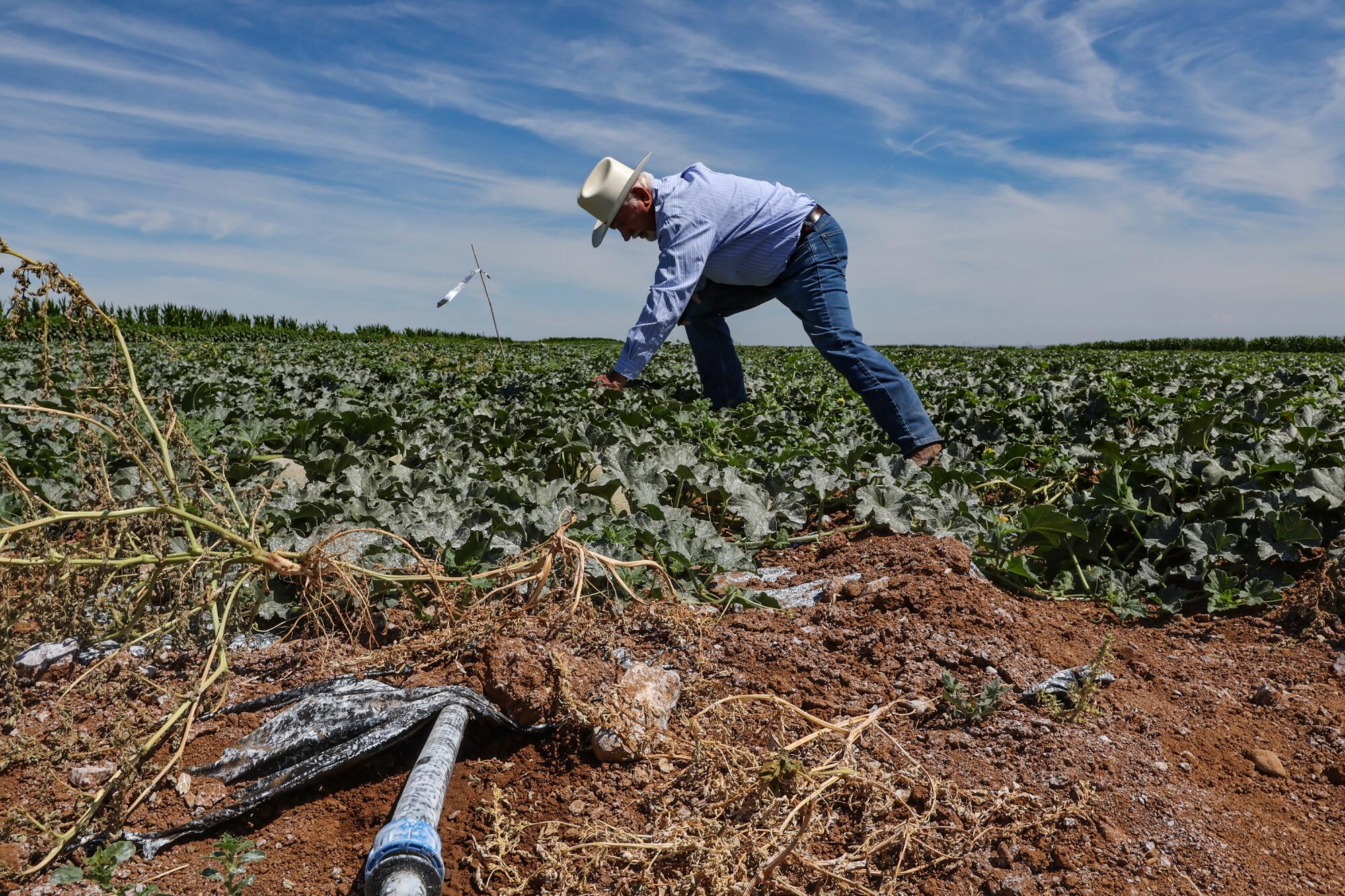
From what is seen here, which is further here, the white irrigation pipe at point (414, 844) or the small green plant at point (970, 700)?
the small green plant at point (970, 700)

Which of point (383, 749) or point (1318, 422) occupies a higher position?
point (1318, 422)

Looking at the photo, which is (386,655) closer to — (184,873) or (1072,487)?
(184,873)

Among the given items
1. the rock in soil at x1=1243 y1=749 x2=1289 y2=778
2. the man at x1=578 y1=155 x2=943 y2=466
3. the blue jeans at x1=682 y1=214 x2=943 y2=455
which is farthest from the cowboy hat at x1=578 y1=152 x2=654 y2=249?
the rock in soil at x1=1243 y1=749 x2=1289 y2=778

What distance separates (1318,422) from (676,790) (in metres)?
4.76

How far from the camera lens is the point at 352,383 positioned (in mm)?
8227

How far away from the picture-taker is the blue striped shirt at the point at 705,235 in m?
5.80

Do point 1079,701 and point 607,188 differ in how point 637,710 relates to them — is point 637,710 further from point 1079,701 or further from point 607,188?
point 607,188

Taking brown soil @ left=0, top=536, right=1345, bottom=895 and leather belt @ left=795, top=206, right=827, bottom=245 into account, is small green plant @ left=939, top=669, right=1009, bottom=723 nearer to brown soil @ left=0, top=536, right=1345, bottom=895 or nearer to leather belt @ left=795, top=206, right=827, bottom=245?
brown soil @ left=0, top=536, right=1345, bottom=895

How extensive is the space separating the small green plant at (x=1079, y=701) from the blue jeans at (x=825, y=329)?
3.05 meters

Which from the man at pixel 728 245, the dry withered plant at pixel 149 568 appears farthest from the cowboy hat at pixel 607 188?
the dry withered plant at pixel 149 568

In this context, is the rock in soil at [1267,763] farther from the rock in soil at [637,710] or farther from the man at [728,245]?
the man at [728,245]

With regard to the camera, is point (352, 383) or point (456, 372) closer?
point (352, 383)

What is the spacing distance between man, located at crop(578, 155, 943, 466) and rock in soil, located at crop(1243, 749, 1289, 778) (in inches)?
132

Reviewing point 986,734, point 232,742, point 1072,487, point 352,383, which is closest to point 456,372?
point 352,383
